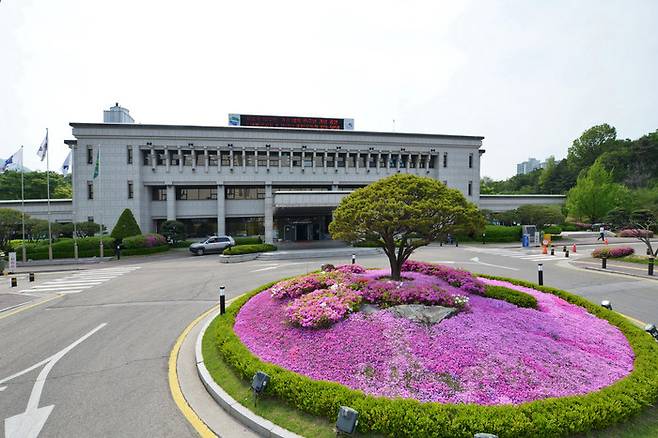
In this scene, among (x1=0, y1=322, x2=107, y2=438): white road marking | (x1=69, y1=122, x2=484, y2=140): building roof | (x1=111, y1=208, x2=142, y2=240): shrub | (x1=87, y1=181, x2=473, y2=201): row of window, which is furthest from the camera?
(x1=87, y1=181, x2=473, y2=201): row of window

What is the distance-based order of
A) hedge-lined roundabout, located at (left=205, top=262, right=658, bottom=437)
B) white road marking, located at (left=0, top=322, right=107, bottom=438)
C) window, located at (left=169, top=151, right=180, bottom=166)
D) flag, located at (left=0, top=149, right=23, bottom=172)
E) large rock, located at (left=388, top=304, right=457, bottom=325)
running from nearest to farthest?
hedge-lined roundabout, located at (left=205, top=262, right=658, bottom=437)
white road marking, located at (left=0, top=322, right=107, bottom=438)
large rock, located at (left=388, top=304, right=457, bottom=325)
flag, located at (left=0, top=149, right=23, bottom=172)
window, located at (left=169, top=151, right=180, bottom=166)

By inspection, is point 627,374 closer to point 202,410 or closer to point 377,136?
point 202,410

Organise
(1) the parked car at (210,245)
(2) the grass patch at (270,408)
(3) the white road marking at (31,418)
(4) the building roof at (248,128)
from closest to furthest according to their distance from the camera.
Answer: (2) the grass patch at (270,408) < (3) the white road marking at (31,418) < (1) the parked car at (210,245) < (4) the building roof at (248,128)

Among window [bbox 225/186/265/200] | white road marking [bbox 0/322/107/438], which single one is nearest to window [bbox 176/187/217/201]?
window [bbox 225/186/265/200]

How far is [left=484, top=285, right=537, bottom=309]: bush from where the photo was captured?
9.25m

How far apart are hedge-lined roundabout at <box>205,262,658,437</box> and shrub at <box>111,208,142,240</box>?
29621 mm

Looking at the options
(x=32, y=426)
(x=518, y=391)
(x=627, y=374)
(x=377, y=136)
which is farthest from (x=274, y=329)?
(x=377, y=136)

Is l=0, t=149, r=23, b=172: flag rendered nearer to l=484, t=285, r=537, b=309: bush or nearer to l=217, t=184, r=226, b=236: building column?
l=217, t=184, r=226, b=236: building column

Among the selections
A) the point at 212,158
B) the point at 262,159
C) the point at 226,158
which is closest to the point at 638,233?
the point at 262,159

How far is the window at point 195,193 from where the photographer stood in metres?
41.3

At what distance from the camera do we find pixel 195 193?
1635 inches

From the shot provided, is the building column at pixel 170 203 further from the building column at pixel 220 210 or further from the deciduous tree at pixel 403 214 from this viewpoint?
the deciduous tree at pixel 403 214

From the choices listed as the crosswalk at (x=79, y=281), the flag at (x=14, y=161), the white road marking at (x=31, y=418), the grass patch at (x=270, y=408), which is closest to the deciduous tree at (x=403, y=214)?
the grass patch at (x=270, y=408)

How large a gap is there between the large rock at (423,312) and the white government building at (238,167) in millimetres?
25328
